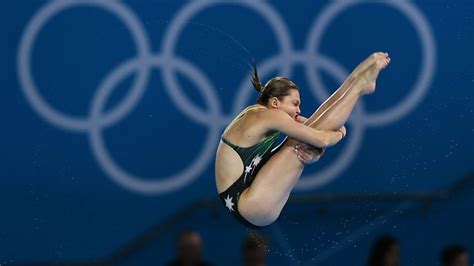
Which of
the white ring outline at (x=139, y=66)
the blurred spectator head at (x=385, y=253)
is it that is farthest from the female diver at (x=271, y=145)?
the white ring outline at (x=139, y=66)

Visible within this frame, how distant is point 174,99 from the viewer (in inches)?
422

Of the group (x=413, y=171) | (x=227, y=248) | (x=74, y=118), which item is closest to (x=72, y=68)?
(x=74, y=118)

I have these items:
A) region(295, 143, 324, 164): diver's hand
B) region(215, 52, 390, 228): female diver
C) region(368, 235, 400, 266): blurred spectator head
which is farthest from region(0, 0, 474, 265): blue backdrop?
region(295, 143, 324, 164): diver's hand

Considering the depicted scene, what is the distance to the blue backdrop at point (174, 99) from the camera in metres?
10.6

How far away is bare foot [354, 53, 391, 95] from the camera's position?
7.31m

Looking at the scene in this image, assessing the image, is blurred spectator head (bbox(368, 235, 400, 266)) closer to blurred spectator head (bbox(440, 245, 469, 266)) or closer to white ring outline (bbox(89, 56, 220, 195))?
blurred spectator head (bbox(440, 245, 469, 266))

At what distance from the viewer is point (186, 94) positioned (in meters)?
10.7

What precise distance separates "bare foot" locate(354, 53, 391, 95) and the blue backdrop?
3242mm

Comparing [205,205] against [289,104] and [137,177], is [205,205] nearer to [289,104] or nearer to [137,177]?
[137,177]

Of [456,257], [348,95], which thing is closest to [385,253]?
[456,257]

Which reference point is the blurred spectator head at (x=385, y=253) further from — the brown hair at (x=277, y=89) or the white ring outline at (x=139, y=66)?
the white ring outline at (x=139, y=66)

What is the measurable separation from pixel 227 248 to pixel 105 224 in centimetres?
127

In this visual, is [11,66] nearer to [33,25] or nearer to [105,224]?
[33,25]

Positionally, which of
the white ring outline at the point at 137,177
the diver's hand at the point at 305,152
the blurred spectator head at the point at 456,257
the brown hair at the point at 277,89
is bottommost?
the blurred spectator head at the point at 456,257
